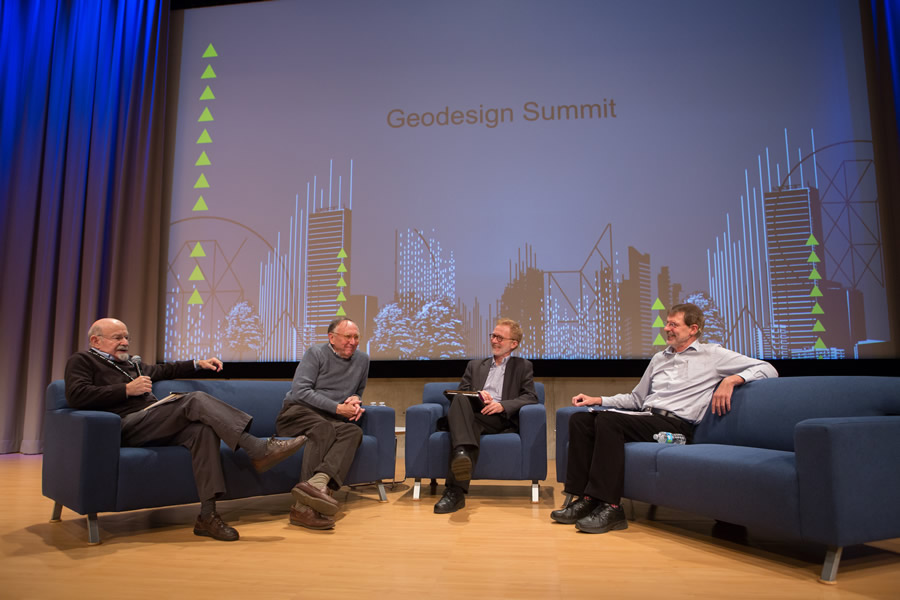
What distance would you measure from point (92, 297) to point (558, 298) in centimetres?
394

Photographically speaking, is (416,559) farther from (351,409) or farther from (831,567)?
(831,567)

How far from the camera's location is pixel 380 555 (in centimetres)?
241

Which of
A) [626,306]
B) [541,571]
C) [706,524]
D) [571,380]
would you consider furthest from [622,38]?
[541,571]

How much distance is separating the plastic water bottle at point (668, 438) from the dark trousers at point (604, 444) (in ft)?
0.10

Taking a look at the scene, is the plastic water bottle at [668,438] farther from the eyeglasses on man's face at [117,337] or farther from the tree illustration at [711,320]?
the eyeglasses on man's face at [117,337]

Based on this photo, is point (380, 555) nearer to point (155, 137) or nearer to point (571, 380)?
point (571, 380)

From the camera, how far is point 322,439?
126 inches

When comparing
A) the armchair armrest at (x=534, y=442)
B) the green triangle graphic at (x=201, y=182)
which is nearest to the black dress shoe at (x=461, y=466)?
the armchair armrest at (x=534, y=442)

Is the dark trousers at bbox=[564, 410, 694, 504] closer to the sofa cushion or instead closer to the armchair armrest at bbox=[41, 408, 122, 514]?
the sofa cushion

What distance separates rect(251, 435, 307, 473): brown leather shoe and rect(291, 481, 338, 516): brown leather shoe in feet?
0.52

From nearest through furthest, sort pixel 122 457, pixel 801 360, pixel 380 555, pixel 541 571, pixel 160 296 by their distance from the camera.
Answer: pixel 541 571, pixel 380 555, pixel 122 457, pixel 801 360, pixel 160 296

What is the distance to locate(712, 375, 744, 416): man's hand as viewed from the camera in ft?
9.61

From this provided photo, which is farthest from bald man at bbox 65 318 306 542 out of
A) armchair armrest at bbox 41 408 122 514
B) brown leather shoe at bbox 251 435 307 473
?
armchair armrest at bbox 41 408 122 514

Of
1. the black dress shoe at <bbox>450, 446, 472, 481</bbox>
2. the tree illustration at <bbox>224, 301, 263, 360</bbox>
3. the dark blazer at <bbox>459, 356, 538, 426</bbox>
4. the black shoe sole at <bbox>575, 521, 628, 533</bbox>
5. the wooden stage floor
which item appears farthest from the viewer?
the tree illustration at <bbox>224, 301, 263, 360</bbox>
